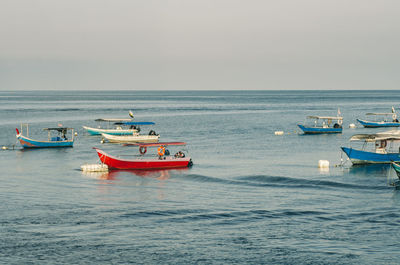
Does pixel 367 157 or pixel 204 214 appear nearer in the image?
pixel 204 214

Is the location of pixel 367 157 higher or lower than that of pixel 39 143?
higher

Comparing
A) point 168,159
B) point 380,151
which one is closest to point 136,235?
point 168,159

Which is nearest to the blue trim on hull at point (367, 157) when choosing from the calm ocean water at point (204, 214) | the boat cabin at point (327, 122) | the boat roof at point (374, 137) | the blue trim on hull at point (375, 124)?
the calm ocean water at point (204, 214)

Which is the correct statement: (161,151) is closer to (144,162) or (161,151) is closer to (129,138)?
(144,162)

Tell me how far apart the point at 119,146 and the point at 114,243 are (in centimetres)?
5661

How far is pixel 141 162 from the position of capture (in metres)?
59.8

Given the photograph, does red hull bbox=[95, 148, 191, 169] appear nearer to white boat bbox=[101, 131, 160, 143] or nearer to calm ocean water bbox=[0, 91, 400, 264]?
calm ocean water bbox=[0, 91, 400, 264]

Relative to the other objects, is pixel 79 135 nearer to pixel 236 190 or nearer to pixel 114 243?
pixel 236 190

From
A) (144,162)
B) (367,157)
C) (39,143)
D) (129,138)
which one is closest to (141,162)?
(144,162)

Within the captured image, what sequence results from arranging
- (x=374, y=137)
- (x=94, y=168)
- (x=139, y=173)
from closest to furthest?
(x=139, y=173) < (x=94, y=168) < (x=374, y=137)

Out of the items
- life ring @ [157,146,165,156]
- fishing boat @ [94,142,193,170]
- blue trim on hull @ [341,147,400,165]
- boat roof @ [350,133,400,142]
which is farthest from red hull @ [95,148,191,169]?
boat roof @ [350,133,400,142]

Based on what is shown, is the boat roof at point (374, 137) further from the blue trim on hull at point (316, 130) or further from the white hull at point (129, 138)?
the blue trim on hull at point (316, 130)

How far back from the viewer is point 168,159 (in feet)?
198

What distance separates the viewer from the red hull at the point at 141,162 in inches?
2352
